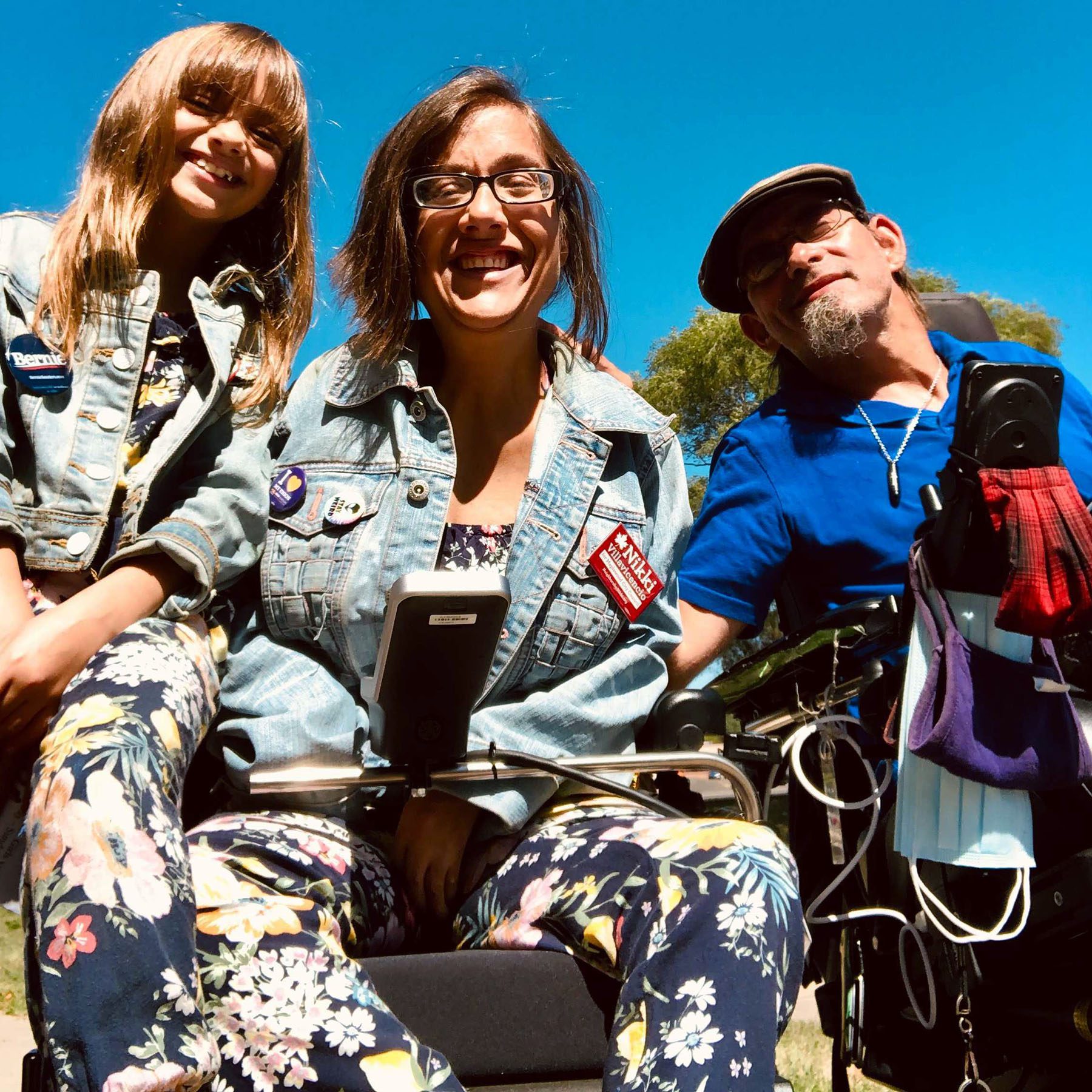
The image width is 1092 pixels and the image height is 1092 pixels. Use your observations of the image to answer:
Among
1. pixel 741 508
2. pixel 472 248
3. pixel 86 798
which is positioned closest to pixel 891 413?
pixel 741 508

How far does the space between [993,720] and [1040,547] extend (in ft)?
1.02

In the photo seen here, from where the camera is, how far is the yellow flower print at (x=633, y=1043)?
1560 mm

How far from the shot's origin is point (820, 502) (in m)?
2.97

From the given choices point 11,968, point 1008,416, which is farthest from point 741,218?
point 11,968

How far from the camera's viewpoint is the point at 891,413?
10.2ft

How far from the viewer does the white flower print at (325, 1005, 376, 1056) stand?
1.51 m

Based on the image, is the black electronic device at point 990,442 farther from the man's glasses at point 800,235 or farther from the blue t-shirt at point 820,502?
the man's glasses at point 800,235

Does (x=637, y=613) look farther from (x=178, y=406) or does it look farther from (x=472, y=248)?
(x=178, y=406)

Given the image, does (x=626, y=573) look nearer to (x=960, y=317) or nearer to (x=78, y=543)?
(x=78, y=543)

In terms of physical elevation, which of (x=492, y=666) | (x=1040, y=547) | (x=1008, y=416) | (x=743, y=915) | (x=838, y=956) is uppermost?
(x=1008, y=416)

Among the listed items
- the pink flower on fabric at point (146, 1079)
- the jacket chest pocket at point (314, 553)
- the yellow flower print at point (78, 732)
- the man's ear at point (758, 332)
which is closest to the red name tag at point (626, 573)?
the jacket chest pocket at point (314, 553)

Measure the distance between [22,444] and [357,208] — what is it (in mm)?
853

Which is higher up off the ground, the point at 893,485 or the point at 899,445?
the point at 899,445

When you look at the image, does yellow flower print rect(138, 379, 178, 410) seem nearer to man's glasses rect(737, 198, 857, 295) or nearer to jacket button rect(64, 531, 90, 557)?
jacket button rect(64, 531, 90, 557)
